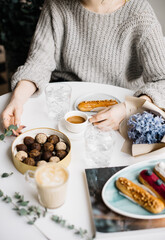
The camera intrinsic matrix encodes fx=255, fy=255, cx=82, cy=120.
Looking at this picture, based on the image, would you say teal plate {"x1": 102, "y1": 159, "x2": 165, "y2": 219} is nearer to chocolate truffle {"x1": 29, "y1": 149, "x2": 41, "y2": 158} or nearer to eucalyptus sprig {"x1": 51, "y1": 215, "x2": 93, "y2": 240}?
eucalyptus sprig {"x1": 51, "y1": 215, "x2": 93, "y2": 240}

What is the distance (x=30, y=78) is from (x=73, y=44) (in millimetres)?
369

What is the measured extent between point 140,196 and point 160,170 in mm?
135

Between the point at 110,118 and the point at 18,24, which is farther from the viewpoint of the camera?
the point at 18,24

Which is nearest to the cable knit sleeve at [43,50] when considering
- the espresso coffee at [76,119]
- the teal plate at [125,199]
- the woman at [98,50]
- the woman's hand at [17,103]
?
the woman at [98,50]

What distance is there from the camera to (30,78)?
4.20 ft

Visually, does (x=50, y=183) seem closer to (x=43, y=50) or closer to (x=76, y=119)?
(x=76, y=119)

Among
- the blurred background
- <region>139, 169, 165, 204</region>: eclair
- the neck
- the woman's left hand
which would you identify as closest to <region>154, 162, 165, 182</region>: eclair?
<region>139, 169, 165, 204</region>: eclair

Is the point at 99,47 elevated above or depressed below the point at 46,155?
above

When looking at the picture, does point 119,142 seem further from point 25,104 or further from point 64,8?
point 64,8

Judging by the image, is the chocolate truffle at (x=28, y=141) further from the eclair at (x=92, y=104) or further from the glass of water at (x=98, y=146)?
the eclair at (x=92, y=104)

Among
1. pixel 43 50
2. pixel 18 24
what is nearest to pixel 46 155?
pixel 43 50

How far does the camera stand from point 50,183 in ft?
2.45

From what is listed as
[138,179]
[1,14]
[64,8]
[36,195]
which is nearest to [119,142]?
[138,179]

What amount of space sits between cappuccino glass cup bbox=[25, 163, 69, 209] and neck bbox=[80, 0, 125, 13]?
915 millimetres
